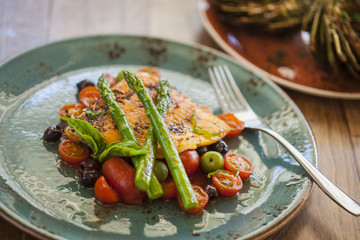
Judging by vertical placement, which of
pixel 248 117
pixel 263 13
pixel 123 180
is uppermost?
pixel 263 13

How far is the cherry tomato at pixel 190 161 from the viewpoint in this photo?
339 centimetres

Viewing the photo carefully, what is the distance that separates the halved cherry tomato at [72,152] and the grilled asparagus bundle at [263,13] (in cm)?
335

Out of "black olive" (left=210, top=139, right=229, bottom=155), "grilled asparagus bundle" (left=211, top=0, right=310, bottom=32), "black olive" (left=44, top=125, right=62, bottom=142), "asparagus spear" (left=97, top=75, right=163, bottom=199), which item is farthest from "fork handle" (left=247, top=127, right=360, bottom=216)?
"grilled asparagus bundle" (left=211, top=0, right=310, bottom=32)

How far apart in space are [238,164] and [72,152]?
149 cm

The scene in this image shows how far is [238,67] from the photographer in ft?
15.8

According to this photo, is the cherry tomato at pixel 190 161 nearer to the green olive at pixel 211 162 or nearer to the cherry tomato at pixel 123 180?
the green olive at pixel 211 162

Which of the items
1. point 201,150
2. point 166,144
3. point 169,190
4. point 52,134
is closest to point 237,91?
point 201,150

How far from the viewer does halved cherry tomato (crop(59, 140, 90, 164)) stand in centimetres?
332

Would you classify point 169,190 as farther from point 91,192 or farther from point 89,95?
point 89,95

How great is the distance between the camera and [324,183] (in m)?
3.29

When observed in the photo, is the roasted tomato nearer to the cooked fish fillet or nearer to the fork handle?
the cooked fish fillet

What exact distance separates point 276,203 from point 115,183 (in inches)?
53.2

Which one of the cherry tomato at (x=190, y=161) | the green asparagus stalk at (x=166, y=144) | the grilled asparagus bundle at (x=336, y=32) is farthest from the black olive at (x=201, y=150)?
the grilled asparagus bundle at (x=336, y=32)

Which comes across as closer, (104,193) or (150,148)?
(104,193)
